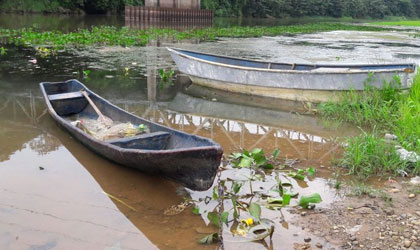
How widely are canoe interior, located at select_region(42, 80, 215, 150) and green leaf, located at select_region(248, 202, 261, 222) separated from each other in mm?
711

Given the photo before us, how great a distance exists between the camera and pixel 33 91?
28.9ft

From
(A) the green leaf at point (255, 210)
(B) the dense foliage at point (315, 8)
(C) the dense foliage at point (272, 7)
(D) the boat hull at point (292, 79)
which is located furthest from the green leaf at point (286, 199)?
(B) the dense foliage at point (315, 8)

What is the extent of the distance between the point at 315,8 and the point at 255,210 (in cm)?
7270

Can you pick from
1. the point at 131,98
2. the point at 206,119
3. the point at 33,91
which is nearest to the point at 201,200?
the point at 206,119

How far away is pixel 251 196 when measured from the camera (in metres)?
4.50

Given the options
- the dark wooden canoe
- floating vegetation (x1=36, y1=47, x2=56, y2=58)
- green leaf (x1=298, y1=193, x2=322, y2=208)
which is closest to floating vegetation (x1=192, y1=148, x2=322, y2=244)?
green leaf (x1=298, y1=193, x2=322, y2=208)

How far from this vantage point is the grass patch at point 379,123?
16.7 ft

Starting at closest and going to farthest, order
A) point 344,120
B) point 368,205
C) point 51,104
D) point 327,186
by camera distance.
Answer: point 368,205, point 327,186, point 51,104, point 344,120

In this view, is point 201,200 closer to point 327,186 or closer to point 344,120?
point 327,186

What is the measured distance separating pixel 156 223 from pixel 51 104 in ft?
12.1

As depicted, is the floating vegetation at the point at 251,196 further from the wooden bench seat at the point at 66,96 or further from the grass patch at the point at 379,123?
the wooden bench seat at the point at 66,96

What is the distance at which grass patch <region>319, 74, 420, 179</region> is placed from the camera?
5.09 metres

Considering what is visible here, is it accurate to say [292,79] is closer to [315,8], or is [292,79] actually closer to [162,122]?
[162,122]

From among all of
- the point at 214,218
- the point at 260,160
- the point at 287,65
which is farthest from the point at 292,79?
the point at 214,218
